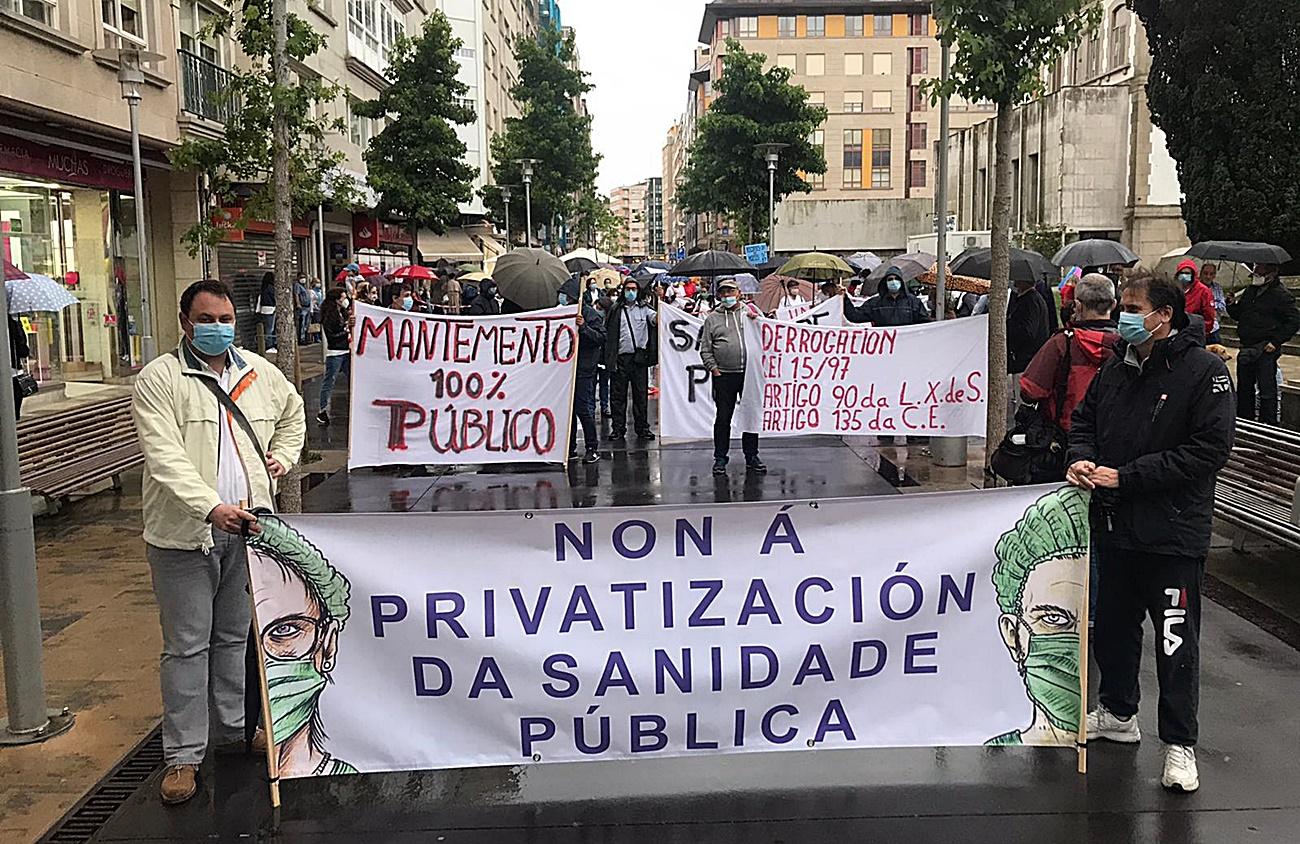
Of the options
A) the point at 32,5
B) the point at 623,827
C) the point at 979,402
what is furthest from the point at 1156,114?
the point at 623,827

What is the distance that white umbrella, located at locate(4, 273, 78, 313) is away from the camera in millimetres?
9516

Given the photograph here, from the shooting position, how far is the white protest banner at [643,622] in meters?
4.35

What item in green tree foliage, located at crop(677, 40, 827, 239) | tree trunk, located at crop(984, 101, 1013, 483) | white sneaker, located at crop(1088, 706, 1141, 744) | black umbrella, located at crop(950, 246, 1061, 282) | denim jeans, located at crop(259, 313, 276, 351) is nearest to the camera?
white sneaker, located at crop(1088, 706, 1141, 744)

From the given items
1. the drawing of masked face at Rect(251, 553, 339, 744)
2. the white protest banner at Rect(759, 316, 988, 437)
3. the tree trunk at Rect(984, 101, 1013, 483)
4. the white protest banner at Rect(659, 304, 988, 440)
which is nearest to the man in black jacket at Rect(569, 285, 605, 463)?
the white protest banner at Rect(659, 304, 988, 440)

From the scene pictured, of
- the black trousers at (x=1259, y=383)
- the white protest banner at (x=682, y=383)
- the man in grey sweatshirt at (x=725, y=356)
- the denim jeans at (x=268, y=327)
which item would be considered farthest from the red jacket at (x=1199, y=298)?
the denim jeans at (x=268, y=327)

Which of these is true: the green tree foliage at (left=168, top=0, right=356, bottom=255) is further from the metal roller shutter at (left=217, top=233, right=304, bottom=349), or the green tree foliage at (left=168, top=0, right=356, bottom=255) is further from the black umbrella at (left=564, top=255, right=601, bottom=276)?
the black umbrella at (left=564, top=255, right=601, bottom=276)

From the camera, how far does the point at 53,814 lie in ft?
14.8

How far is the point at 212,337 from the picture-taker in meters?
4.61

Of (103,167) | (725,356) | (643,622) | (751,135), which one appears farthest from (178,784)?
(751,135)

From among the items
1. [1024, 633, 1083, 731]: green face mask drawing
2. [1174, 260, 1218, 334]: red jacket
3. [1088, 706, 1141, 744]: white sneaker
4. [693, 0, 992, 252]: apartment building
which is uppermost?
[693, 0, 992, 252]: apartment building

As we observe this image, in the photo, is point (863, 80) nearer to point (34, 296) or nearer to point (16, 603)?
point (34, 296)

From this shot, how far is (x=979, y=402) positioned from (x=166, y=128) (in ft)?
51.1

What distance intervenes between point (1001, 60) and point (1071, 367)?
4819 mm

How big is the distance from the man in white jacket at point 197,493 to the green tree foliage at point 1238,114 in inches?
1100
